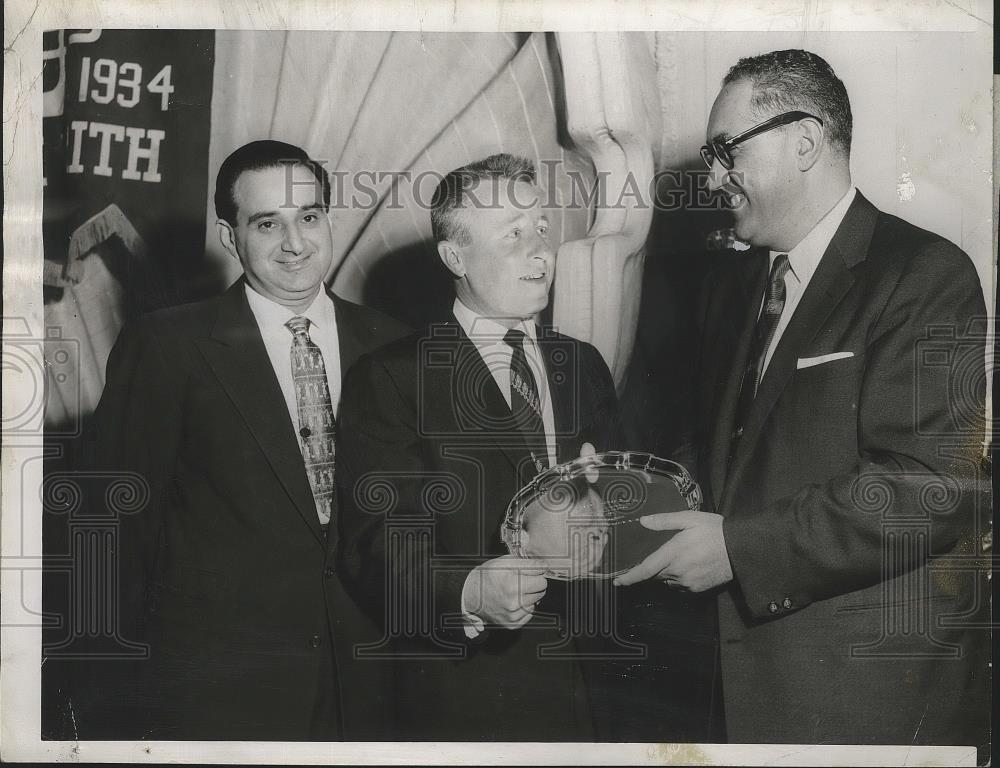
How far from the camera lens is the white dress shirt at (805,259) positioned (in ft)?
8.25

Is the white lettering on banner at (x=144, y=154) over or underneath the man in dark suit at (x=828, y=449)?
over

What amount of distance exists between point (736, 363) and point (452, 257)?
791mm

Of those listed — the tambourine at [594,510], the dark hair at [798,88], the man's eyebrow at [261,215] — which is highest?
the dark hair at [798,88]

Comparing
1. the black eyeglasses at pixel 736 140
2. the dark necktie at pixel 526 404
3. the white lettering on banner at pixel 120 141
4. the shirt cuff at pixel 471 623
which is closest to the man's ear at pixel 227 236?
the white lettering on banner at pixel 120 141

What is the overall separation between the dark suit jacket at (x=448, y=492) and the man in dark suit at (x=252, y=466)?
0.08 metres

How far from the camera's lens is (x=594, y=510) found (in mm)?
2543

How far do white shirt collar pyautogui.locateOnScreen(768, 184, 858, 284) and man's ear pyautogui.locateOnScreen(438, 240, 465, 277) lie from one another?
0.86 meters

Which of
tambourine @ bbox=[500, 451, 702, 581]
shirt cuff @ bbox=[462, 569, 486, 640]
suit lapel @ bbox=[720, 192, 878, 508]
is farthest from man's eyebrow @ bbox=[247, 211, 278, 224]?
suit lapel @ bbox=[720, 192, 878, 508]

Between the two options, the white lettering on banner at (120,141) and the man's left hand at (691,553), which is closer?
the man's left hand at (691,553)

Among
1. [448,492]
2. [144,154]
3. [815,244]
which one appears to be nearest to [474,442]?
[448,492]

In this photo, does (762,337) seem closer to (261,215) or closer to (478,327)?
(478,327)

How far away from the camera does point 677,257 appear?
256 cm

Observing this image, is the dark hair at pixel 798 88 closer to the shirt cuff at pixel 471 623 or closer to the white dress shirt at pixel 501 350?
the white dress shirt at pixel 501 350

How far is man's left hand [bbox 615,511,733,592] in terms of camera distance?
98.8 inches
